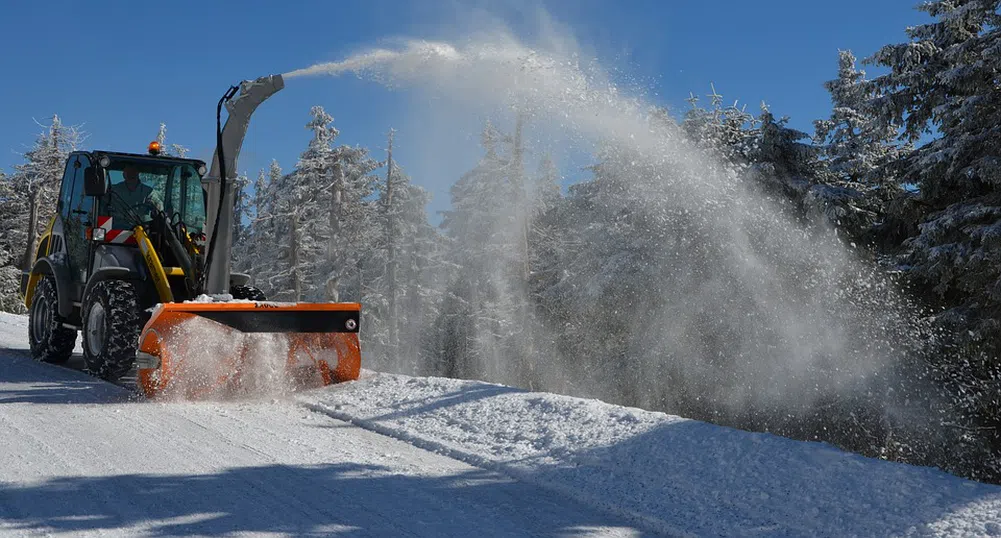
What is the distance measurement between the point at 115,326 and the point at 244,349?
143 centimetres

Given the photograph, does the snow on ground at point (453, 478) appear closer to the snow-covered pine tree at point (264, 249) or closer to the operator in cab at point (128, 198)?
the operator in cab at point (128, 198)

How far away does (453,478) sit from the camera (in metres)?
4.71

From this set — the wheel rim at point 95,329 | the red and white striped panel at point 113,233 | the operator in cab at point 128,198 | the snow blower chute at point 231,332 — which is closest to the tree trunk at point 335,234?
the operator in cab at point 128,198

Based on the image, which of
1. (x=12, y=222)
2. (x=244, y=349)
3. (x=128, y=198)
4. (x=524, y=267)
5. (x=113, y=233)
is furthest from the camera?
(x=12, y=222)

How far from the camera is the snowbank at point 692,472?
12.8 feet

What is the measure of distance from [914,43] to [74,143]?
3839cm

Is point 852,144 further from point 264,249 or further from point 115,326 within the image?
point 264,249

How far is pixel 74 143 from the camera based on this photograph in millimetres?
38031

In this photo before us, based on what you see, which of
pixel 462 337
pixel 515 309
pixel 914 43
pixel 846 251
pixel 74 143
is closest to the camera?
pixel 914 43

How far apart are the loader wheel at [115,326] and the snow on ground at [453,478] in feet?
3.81

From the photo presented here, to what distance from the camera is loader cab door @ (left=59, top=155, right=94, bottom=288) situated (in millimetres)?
8750

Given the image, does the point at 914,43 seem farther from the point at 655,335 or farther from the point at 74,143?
the point at 74,143

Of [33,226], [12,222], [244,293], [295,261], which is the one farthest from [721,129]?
[12,222]

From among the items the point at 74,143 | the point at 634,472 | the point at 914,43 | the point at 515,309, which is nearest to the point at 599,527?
the point at 634,472
